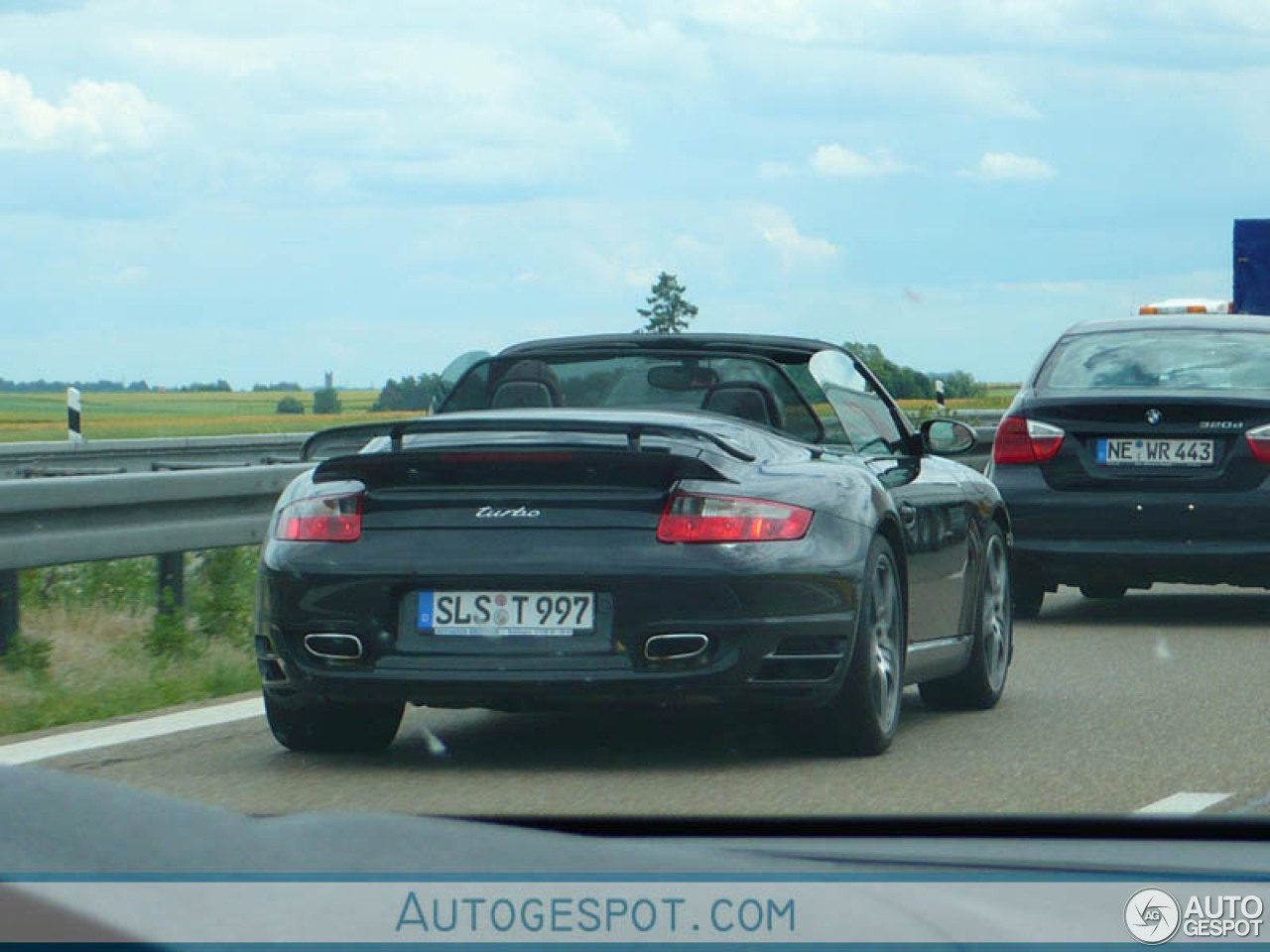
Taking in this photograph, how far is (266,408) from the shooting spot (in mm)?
71312

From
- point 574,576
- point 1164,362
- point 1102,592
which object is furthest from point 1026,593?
point 574,576

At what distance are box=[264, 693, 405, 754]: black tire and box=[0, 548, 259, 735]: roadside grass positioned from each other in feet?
3.56

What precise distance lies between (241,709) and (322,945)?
6.74m

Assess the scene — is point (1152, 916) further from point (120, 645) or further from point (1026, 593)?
point (1026, 593)

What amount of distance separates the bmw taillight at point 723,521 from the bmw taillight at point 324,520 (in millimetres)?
888

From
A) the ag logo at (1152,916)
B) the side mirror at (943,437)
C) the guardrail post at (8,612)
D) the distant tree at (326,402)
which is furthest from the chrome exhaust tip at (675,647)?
the distant tree at (326,402)

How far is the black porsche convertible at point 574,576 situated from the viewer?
6305 millimetres

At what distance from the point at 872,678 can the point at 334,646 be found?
158 cm

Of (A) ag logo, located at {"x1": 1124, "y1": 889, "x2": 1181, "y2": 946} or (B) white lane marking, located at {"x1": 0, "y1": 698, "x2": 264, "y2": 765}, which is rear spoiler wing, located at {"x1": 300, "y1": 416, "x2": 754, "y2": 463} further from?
(A) ag logo, located at {"x1": 1124, "y1": 889, "x2": 1181, "y2": 946}

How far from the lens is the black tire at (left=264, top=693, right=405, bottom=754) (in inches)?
267

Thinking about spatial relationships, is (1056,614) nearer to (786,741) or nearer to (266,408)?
(786,741)

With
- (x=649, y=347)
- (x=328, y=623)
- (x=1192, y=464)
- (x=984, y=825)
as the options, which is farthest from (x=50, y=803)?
(x=1192, y=464)

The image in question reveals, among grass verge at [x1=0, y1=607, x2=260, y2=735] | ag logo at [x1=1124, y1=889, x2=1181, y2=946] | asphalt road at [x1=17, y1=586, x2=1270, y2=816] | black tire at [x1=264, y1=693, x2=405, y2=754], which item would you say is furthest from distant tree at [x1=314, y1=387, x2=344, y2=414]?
ag logo at [x1=1124, y1=889, x2=1181, y2=946]

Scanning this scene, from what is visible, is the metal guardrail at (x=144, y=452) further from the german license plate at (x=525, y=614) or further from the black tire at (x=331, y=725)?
the german license plate at (x=525, y=614)
